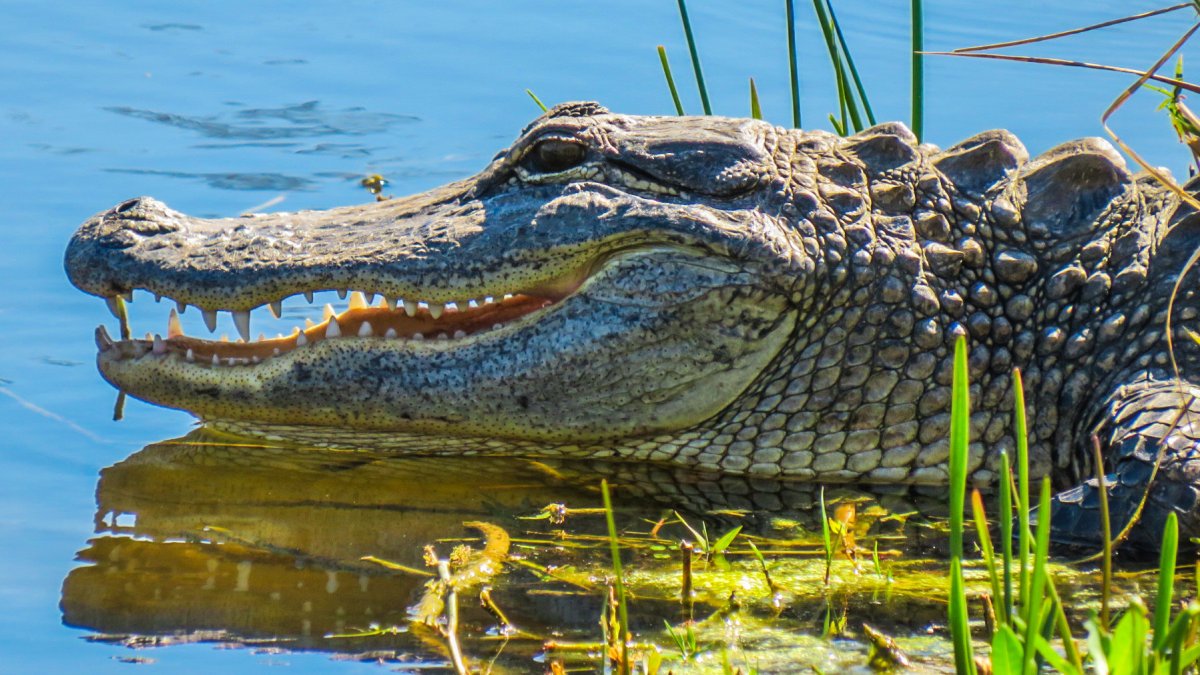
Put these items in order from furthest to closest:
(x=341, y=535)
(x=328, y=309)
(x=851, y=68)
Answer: (x=851, y=68)
(x=328, y=309)
(x=341, y=535)

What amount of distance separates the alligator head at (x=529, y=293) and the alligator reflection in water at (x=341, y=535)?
19cm

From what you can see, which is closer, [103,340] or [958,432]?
[958,432]

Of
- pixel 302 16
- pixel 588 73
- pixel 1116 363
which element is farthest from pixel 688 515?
pixel 302 16

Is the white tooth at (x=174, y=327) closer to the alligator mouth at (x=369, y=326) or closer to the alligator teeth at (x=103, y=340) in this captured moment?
the alligator mouth at (x=369, y=326)

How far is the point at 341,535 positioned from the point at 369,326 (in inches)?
27.1

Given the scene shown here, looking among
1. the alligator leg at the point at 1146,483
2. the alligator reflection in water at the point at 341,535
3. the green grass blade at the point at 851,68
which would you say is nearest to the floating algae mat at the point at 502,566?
the alligator reflection in water at the point at 341,535

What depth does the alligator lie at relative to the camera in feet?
14.3

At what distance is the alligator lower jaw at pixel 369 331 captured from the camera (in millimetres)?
4461

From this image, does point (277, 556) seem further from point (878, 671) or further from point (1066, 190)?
point (1066, 190)

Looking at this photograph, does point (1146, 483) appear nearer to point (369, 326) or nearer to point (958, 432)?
point (958, 432)

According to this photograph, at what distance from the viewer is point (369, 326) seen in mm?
4469

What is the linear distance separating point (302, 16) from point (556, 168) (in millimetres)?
5815

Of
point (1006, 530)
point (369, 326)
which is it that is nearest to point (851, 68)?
point (369, 326)

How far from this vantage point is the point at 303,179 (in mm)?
7102
